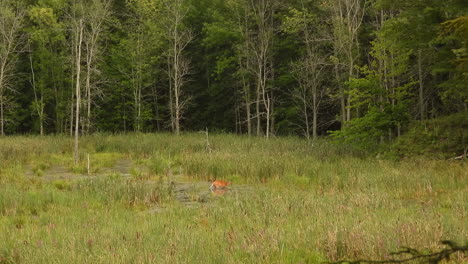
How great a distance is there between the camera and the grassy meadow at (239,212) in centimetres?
596

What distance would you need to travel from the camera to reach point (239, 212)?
8.96m

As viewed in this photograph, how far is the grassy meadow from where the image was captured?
19.6 feet

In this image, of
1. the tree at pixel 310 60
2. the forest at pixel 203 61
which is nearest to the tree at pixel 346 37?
the forest at pixel 203 61

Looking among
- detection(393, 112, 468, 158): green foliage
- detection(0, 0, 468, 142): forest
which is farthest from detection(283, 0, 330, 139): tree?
detection(393, 112, 468, 158): green foliage

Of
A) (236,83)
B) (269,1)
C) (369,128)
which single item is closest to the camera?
(369,128)

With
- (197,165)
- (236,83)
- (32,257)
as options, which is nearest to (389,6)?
A: (197,165)

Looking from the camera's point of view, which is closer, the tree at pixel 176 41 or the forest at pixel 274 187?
the forest at pixel 274 187

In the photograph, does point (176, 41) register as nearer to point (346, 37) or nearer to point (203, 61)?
point (203, 61)

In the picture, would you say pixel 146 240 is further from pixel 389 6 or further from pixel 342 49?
pixel 342 49

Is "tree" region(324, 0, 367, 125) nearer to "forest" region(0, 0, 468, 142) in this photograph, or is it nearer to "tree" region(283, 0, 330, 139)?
"forest" region(0, 0, 468, 142)

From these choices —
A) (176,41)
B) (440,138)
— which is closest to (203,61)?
(176,41)

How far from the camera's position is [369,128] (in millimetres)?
19438

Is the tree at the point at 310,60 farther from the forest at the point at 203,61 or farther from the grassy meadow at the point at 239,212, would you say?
the grassy meadow at the point at 239,212

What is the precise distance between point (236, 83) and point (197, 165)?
23193 mm
